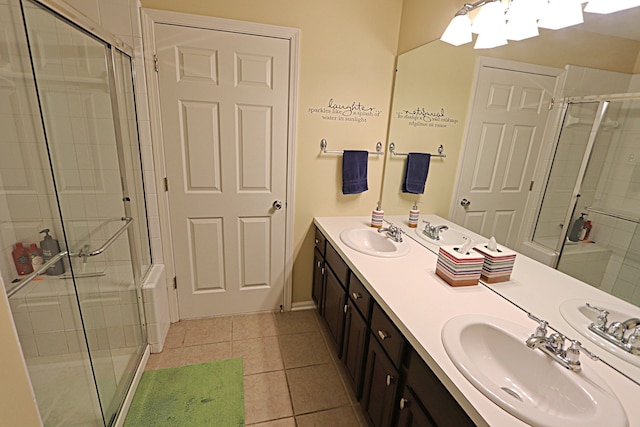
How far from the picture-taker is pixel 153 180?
6.54ft

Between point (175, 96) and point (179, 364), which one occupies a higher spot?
point (175, 96)

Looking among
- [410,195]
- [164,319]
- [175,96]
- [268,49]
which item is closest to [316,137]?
[268,49]

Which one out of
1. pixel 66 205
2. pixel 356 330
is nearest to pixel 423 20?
pixel 356 330

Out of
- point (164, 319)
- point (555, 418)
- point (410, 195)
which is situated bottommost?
point (164, 319)

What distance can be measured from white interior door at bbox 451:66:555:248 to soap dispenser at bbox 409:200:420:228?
40cm

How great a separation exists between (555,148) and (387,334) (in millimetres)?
997

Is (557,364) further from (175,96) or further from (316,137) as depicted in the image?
(175,96)

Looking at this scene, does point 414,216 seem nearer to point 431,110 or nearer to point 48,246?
point 431,110

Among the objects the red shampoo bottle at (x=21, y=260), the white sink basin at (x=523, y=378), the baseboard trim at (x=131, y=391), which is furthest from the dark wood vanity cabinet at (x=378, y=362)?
the red shampoo bottle at (x=21, y=260)

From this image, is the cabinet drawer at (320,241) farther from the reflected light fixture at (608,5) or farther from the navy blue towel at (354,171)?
the reflected light fixture at (608,5)

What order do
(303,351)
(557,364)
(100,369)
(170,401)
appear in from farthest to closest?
(303,351) < (170,401) < (100,369) < (557,364)

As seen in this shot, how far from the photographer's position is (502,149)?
4.66 ft

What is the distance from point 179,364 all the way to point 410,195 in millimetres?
1918

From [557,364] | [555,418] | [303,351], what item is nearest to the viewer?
[555,418]
